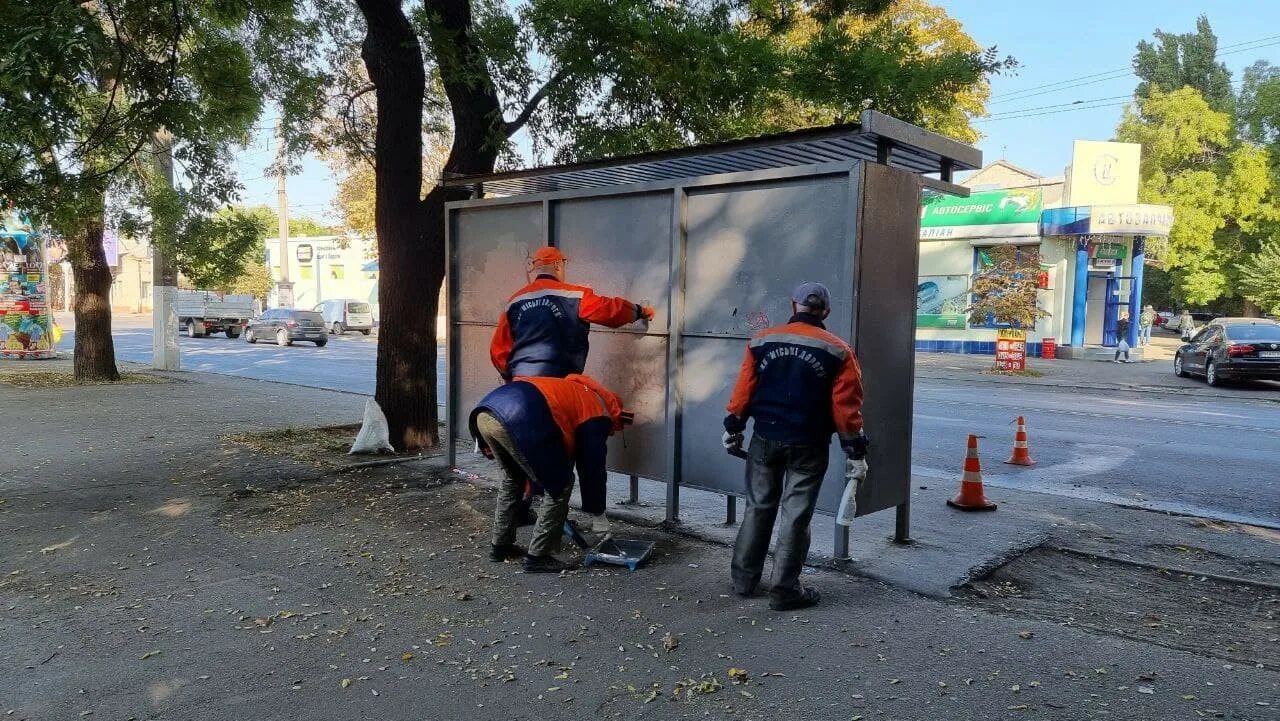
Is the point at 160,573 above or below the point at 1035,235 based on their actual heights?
below

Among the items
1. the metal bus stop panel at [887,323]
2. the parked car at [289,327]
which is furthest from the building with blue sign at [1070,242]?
the metal bus stop panel at [887,323]

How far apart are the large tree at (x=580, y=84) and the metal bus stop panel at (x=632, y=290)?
2.33 m

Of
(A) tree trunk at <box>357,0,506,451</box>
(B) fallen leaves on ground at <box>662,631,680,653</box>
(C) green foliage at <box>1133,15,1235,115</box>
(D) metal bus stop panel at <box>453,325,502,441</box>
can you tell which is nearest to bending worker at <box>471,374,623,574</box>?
(B) fallen leaves on ground at <box>662,631,680,653</box>

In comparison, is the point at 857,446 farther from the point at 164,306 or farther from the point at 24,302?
the point at 24,302

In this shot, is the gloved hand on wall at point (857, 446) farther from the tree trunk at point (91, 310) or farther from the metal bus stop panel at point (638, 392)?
the tree trunk at point (91, 310)

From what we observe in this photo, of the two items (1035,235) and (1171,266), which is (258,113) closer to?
(1035,235)

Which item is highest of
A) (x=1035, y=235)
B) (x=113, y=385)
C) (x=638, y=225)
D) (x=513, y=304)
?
(x=1035, y=235)

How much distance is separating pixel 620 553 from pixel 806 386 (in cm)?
172

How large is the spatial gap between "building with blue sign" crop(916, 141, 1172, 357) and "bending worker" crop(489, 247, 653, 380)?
24.5m

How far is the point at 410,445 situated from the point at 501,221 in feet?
9.51

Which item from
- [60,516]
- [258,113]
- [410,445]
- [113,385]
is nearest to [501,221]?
[410,445]

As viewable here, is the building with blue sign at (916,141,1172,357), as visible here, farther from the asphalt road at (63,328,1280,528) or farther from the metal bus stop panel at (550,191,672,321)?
the metal bus stop panel at (550,191,672,321)

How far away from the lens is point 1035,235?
29375 millimetres

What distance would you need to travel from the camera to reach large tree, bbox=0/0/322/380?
7.32 metres
